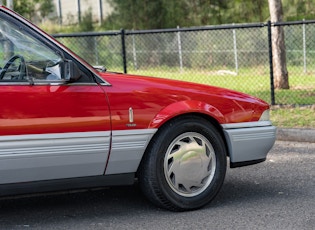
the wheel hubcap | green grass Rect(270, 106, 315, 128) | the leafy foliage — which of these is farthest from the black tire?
the leafy foliage

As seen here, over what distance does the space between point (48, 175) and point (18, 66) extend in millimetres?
871

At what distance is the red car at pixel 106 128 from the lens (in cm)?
497

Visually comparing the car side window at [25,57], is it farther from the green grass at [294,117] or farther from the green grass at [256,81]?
the green grass at [256,81]

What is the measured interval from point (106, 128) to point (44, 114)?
1.69 feet

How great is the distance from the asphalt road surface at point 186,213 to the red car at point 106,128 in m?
0.23

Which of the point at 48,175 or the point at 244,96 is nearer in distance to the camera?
the point at 48,175

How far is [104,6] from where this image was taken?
1389 inches

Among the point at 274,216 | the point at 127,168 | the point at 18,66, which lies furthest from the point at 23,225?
the point at 274,216

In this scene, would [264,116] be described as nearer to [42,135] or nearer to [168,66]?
[42,135]

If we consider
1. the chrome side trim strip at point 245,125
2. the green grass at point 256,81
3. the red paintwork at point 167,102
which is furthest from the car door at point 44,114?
the green grass at point 256,81

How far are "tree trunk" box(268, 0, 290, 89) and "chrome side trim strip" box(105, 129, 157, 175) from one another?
8609 mm

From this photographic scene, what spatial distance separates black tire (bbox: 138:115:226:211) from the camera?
17.8 feet

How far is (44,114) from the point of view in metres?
4.96

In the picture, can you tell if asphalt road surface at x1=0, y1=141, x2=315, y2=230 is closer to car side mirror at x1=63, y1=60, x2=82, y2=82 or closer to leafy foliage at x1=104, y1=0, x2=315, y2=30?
car side mirror at x1=63, y1=60, x2=82, y2=82
